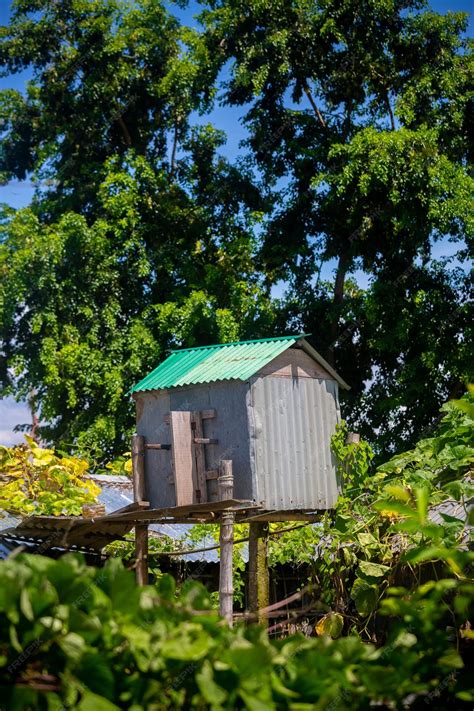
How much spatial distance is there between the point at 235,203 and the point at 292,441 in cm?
1263

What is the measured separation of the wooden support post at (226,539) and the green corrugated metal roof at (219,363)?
103cm

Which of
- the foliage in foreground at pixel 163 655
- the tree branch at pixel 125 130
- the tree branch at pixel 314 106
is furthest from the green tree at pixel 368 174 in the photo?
the foliage in foreground at pixel 163 655

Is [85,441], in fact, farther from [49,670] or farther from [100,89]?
[49,670]

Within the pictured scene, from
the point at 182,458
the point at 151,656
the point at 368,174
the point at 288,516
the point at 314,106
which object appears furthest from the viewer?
the point at 314,106

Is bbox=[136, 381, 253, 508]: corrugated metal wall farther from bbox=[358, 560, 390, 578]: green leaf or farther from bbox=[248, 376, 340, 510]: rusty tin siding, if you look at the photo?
bbox=[358, 560, 390, 578]: green leaf

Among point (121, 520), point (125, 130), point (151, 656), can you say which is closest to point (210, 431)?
point (121, 520)

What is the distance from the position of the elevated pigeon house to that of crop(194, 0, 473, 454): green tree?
8367mm

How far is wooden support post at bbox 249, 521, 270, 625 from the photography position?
11.6 m

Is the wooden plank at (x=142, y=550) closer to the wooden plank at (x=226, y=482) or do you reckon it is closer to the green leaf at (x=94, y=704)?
the wooden plank at (x=226, y=482)

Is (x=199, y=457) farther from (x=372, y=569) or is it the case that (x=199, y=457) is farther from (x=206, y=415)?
(x=372, y=569)

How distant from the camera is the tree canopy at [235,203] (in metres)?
19.0

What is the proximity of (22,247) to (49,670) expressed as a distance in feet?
61.6

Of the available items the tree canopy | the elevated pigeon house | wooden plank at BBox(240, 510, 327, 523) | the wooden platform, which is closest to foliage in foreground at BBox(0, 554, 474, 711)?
the wooden platform

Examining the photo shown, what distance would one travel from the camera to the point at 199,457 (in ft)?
32.8
